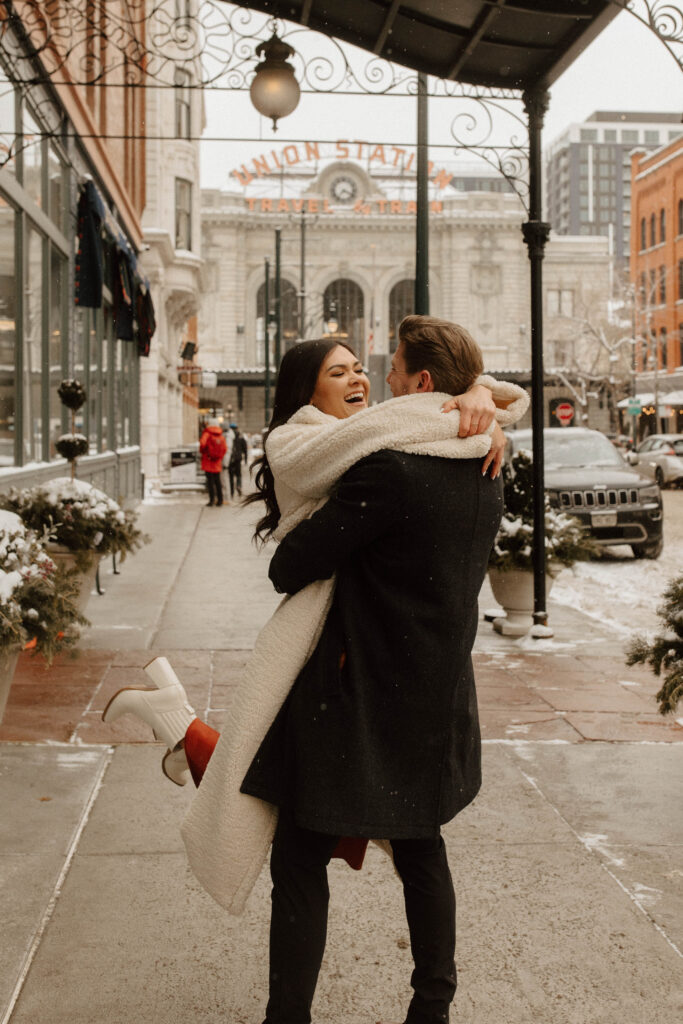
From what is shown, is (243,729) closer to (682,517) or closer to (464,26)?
(464,26)

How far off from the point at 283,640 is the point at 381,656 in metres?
0.23

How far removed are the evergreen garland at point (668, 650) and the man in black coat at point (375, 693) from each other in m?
2.13

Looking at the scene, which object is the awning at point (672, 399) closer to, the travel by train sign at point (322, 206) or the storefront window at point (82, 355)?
the storefront window at point (82, 355)

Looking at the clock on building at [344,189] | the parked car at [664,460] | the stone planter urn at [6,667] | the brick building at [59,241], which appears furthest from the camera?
the clock on building at [344,189]

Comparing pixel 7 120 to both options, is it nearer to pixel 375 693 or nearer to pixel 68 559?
pixel 68 559

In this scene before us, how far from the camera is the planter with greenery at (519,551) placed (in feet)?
29.8

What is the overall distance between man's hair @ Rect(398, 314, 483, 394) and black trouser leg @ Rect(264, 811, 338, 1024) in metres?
1.09

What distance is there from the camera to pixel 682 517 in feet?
74.0

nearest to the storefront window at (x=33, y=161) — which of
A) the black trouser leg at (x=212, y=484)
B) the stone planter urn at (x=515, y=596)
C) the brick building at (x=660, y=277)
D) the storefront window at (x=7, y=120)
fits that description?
the storefront window at (x=7, y=120)

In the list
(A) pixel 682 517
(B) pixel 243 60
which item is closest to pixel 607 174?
(A) pixel 682 517

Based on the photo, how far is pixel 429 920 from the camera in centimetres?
269

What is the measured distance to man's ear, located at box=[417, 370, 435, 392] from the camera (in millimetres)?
2695

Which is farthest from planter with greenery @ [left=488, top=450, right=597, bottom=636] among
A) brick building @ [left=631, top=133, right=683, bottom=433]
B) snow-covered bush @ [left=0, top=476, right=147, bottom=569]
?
brick building @ [left=631, top=133, right=683, bottom=433]

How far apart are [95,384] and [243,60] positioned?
9.96 meters
